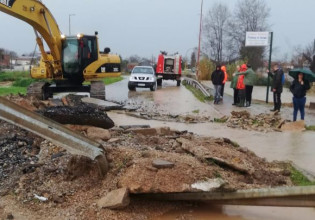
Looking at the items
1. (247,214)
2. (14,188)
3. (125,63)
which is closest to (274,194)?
(247,214)

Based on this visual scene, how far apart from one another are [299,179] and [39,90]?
44.2ft

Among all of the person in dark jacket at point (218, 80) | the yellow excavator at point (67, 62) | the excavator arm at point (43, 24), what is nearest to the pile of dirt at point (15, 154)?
the excavator arm at point (43, 24)

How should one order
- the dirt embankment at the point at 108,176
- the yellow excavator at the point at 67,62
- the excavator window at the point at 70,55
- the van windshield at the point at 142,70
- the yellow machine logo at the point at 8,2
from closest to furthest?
the dirt embankment at the point at 108,176 < the yellow machine logo at the point at 8,2 < the yellow excavator at the point at 67,62 < the excavator window at the point at 70,55 < the van windshield at the point at 142,70

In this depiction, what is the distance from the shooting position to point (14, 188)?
566cm

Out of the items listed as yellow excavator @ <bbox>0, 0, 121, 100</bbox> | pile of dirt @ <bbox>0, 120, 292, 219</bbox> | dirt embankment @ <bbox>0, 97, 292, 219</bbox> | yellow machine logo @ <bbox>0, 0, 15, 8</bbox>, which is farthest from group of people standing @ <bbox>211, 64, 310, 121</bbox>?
yellow machine logo @ <bbox>0, 0, 15, 8</bbox>

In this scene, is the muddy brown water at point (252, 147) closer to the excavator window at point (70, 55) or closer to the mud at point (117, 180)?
the mud at point (117, 180)

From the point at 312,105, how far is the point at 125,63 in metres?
73.3

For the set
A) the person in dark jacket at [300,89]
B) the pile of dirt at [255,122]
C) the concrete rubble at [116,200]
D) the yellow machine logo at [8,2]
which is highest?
the yellow machine logo at [8,2]

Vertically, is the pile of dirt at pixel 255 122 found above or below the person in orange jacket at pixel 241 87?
below

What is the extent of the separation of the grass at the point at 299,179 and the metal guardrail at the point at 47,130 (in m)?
3.10

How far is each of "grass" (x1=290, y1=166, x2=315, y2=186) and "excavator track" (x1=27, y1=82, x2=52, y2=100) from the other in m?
12.9

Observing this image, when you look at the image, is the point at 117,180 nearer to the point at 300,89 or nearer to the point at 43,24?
the point at 300,89

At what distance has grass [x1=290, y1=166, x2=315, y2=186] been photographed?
6594mm

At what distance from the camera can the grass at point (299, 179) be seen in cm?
659
